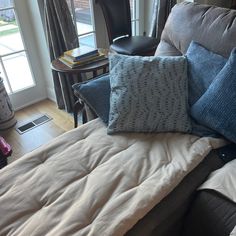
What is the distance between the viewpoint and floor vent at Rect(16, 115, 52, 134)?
2.09m

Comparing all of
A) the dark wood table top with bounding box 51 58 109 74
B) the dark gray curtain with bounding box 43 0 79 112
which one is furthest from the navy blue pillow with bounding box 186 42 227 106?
the dark gray curtain with bounding box 43 0 79 112

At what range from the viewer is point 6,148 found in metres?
1.65

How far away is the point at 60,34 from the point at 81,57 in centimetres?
43

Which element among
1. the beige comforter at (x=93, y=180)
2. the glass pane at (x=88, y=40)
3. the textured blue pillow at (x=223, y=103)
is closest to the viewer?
the beige comforter at (x=93, y=180)

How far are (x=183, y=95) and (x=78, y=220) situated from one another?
0.77 meters

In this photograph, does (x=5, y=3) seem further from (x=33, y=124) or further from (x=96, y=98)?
(x=96, y=98)

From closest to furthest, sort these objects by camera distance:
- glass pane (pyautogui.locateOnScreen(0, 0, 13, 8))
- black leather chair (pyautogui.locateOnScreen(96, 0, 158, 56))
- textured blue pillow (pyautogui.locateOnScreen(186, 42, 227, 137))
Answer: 1. textured blue pillow (pyautogui.locateOnScreen(186, 42, 227, 137))
2. glass pane (pyautogui.locateOnScreen(0, 0, 13, 8))
3. black leather chair (pyautogui.locateOnScreen(96, 0, 158, 56))

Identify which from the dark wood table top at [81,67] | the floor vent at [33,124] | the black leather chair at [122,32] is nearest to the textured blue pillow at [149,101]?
the dark wood table top at [81,67]

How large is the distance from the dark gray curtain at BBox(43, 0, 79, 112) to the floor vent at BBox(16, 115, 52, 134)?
8.7 inches

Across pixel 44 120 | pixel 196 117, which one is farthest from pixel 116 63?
pixel 44 120

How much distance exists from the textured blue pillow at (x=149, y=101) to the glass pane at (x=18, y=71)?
1.35 metres

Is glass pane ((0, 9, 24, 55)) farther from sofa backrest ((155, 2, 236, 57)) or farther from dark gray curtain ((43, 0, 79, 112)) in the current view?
sofa backrest ((155, 2, 236, 57))

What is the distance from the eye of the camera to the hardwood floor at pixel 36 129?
1913mm

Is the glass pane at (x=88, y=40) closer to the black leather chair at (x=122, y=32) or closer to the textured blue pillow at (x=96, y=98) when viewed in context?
the black leather chair at (x=122, y=32)
